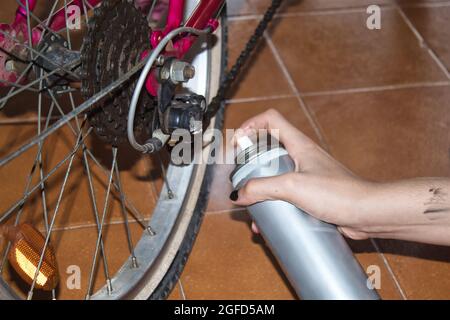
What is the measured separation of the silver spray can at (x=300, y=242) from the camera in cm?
108

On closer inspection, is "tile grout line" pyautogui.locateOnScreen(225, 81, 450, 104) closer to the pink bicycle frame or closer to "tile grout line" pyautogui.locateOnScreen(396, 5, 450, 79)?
"tile grout line" pyautogui.locateOnScreen(396, 5, 450, 79)

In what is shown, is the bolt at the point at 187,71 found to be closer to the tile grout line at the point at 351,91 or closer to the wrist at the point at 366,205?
the wrist at the point at 366,205

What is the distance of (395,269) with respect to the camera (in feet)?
4.68

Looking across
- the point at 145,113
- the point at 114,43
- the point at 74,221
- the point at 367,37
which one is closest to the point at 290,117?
the point at 367,37

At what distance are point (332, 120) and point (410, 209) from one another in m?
0.65

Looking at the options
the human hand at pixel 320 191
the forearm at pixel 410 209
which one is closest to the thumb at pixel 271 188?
the human hand at pixel 320 191

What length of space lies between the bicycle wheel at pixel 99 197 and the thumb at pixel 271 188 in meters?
0.21

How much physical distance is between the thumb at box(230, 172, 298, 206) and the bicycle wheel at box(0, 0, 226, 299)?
0.21m

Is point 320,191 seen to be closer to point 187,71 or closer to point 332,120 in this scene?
point 187,71

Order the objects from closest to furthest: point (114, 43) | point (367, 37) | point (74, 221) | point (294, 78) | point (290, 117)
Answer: point (114, 43) < point (74, 221) < point (290, 117) < point (294, 78) < point (367, 37)

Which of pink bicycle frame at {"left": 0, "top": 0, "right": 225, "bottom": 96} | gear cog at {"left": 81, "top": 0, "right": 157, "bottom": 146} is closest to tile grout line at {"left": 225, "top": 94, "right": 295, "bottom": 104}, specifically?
pink bicycle frame at {"left": 0, "top": 0, "right": 225, "bottom": 96}

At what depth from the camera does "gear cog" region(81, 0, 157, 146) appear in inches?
39.6
